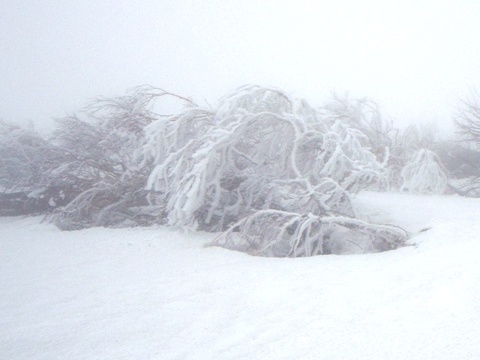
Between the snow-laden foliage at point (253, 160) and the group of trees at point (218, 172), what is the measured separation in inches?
0.8

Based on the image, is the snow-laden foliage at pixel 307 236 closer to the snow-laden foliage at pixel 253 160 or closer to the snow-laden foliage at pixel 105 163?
the snow-laden foliage at pixel 253 160

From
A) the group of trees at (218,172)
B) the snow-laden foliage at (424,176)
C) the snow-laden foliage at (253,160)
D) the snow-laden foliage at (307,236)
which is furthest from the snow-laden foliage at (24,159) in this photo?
the snow-laden foliage at (424,176)

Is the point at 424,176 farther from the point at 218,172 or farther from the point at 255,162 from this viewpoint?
the point at 218,172

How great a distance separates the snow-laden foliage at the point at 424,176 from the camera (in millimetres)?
13422

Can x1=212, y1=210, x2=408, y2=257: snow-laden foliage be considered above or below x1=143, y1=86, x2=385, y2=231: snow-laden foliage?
below

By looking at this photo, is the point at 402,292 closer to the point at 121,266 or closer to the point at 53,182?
the point at 121,266

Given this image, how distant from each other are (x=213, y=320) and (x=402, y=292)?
164cm

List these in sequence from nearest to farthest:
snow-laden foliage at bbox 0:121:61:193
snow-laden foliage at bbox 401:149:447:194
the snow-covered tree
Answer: the snow-covered tree < snow-laden foliage at bbox 0:121:61:193 < snow-laden foliage at bbox 401:149:447:194

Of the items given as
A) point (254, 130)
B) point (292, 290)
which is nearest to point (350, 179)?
point (254, 130)

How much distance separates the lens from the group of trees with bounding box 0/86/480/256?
659 centimetres

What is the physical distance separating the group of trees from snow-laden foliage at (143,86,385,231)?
0.8 inches

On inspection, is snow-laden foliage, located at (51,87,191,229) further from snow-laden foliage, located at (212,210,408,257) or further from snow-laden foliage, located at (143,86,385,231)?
snow-laden foliage, located at (212,210,408,257)

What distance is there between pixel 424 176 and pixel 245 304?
1167 centimetres

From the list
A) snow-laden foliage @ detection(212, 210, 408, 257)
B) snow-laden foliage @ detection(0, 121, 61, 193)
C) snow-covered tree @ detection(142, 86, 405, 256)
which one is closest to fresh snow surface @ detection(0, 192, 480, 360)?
snow-laden foliage @ detection(212, 210, 408, 257)
